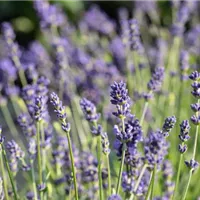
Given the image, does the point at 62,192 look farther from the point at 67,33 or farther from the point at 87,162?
the point at 67,33

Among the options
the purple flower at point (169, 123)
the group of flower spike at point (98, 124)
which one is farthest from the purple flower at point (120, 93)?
the purple flower at point (169, 123)

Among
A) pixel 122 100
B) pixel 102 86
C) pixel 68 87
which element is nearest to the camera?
pixel 122 100

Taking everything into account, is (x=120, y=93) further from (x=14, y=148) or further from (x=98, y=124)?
(x=14, y=148)

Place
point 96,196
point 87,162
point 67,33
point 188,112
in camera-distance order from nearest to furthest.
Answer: point 87,162 < point 96,196 < point 188,112 < point 67,33

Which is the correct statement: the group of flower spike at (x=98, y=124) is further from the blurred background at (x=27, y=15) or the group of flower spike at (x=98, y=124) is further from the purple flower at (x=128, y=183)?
the blurred background at (x=27, y=15)

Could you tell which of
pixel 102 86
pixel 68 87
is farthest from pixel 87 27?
pixel 68 87

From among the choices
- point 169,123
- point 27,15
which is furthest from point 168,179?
point 27,15

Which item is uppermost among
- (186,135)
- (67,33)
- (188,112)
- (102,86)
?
(67,33)

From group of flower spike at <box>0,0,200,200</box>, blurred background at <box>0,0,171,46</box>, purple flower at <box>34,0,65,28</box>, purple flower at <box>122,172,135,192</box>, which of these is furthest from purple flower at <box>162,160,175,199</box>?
blurred background at <box>0,0,171,46</box>
